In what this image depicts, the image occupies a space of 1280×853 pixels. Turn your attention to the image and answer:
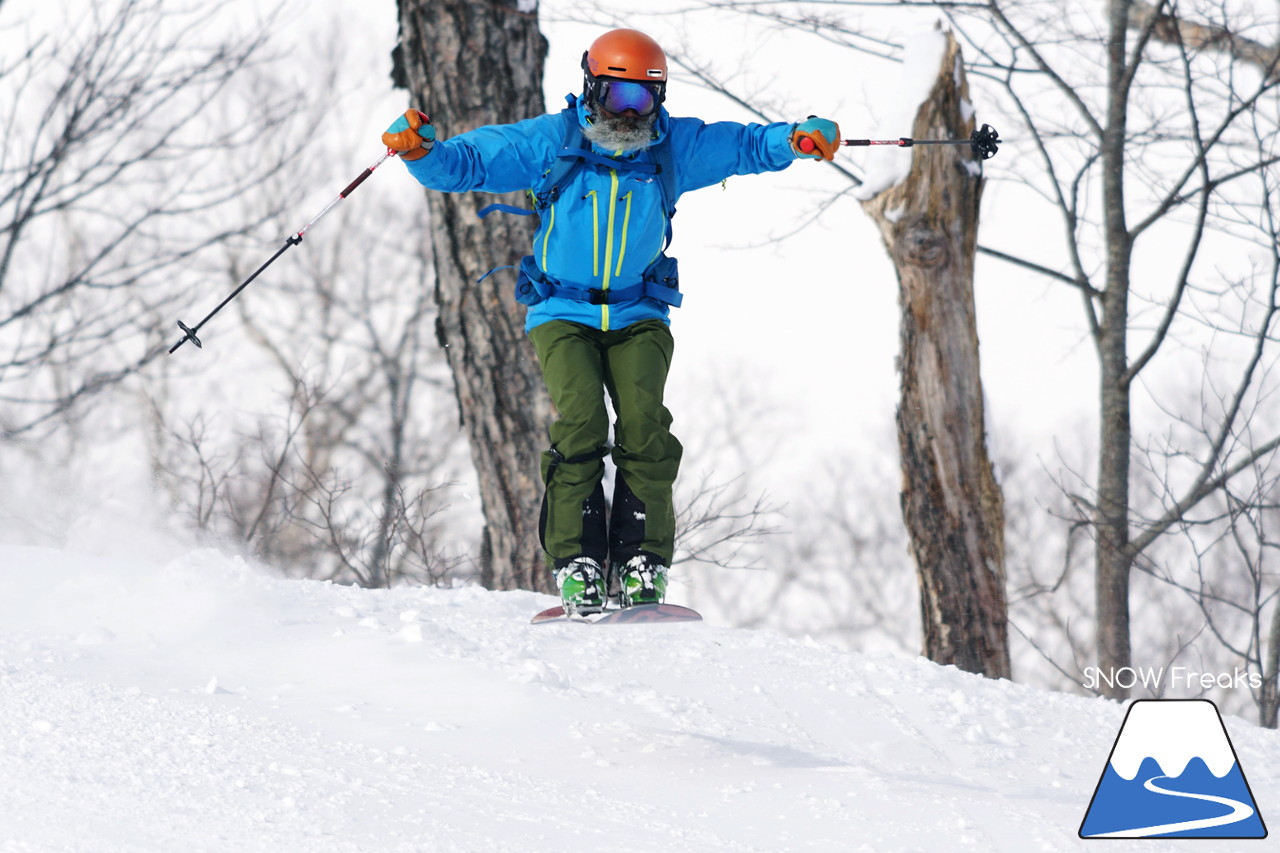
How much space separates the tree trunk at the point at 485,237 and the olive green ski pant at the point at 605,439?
89.4 inches

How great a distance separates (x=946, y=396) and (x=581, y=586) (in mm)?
3600

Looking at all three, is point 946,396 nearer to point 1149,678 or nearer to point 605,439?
point 605,439

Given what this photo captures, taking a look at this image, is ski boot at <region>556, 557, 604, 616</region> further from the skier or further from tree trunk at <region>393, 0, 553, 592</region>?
tree trunk at <region>393, 0, 553, 592</region>

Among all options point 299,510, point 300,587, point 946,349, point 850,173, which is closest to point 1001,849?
point 300,587

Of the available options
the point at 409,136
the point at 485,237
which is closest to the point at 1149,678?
the point at 485,237

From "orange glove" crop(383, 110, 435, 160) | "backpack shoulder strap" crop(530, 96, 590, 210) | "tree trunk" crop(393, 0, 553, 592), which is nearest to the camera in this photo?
"orange glove" crop(383, 110, 435, 160)

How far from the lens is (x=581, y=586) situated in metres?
4.00

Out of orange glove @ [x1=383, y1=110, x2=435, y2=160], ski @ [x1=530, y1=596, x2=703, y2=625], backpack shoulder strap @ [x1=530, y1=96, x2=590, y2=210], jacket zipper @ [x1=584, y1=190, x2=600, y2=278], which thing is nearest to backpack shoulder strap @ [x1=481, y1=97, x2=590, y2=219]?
backpack shoulder strap @ [x1=530, y1=96, x2=590, y2=210]

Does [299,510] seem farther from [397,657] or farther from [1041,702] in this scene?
[1041,702]

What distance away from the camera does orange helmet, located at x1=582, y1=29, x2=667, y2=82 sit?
3.84m

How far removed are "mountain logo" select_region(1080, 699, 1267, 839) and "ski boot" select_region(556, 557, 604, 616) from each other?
5.49 feet

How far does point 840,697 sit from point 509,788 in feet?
6.17

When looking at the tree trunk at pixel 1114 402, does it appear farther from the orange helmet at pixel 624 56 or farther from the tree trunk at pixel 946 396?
the orange helmet at pixel 624 56

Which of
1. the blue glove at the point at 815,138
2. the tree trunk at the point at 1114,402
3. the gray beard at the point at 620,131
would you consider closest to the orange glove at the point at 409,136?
the gray beard at the point at 620,131
